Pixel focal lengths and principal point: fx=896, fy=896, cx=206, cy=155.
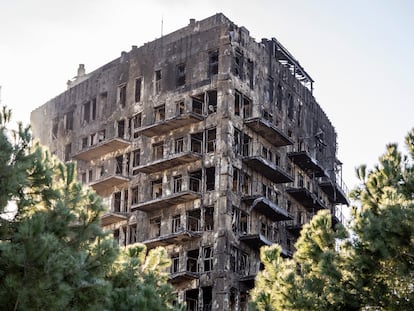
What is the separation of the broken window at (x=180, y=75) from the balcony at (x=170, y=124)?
326 cm

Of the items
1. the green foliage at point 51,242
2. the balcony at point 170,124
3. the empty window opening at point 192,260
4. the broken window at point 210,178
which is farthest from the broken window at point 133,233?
the green foliage at point 51,242

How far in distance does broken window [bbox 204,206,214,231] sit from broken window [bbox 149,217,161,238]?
11.8 feet

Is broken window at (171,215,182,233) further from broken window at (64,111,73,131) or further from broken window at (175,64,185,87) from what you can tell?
broken window at (64,111,73,131)

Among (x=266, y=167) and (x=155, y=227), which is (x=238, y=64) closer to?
(x=266, y=167)

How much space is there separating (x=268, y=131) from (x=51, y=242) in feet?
123

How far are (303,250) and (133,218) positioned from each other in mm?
33131

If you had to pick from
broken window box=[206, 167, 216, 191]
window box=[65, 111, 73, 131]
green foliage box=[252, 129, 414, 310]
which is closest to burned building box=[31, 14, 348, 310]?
broken window box=[206, 167, 216, 191]

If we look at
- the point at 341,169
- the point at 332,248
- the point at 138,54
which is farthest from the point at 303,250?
the point at 341,169

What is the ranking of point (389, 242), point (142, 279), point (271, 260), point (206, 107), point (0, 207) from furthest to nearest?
point (206, 107) → point (271, 260) → point (142, 279) → point (389, 242) → point (0, 207)

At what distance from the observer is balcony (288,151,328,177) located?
59.8 meters

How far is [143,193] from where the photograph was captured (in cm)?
5659

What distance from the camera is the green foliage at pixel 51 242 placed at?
19.1 m

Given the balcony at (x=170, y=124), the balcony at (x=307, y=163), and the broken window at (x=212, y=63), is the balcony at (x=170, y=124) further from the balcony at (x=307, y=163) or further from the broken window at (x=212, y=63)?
the balcony at (x=307, y=163)

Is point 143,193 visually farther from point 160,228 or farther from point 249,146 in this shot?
point 249,146
